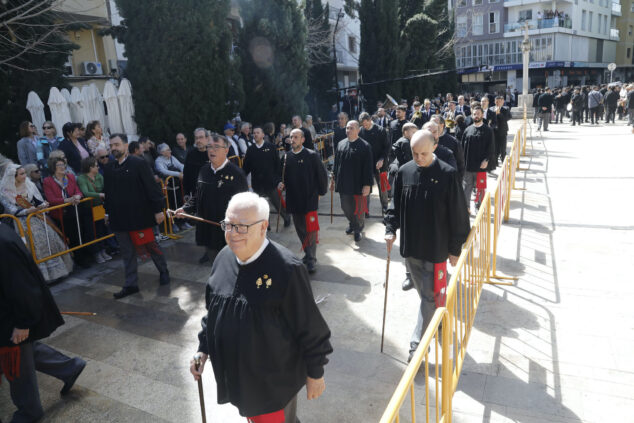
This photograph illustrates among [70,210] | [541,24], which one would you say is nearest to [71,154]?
[70,210]

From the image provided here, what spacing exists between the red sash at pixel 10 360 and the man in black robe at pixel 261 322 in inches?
73.4

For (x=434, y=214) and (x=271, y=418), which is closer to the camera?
(x=271, y=418)

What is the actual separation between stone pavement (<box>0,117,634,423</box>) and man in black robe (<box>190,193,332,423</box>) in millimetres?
1265

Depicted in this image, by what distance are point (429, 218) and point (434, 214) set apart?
0.07 m

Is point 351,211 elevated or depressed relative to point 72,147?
depressed

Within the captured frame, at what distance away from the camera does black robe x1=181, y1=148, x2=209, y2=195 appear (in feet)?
24.3

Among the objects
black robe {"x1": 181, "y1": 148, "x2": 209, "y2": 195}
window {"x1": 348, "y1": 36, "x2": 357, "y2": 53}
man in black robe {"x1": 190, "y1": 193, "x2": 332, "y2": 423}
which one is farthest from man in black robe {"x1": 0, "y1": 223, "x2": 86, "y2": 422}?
window {"x1": 348, "y1": 36, "x2": 357, "y2": 53}

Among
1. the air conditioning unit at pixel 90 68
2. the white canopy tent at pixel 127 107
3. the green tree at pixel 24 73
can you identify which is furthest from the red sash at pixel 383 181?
the air conditioning unit at pixel 90 68

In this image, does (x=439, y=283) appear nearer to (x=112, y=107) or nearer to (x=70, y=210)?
(x=70, y=210)

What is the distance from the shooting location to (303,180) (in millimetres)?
6656

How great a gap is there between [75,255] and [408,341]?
5.48 m

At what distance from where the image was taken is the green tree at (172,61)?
10.4m

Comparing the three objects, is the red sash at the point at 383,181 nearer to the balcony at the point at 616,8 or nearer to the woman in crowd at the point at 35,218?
the woman in crowd at the point at 35,218

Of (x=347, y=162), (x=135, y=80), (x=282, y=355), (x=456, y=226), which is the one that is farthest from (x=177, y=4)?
(x=282, y=355)
